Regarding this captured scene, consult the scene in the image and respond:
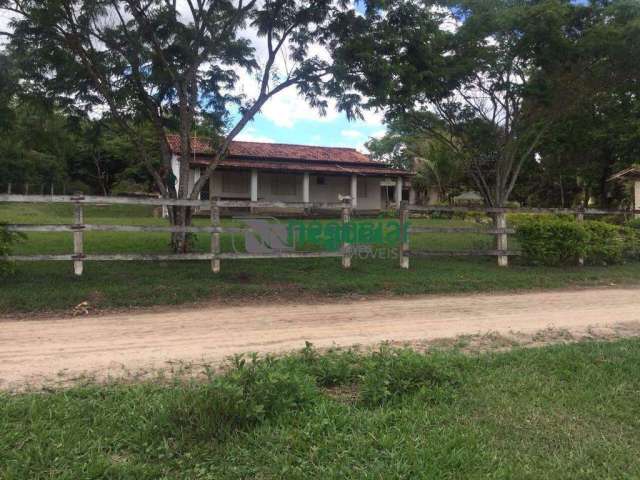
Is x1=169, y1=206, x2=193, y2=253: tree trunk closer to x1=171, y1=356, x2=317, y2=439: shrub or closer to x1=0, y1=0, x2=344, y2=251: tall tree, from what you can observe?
x1=0, y1=0, x2=344, y2=251: tall tree

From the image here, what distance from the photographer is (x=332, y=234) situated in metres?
11.9

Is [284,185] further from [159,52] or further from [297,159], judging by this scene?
[159,52]

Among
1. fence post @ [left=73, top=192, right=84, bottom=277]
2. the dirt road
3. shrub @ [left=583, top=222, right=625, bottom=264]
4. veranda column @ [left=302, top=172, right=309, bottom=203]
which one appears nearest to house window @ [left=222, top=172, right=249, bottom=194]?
veranda column @ [left=302, top=172, right=309, bottom=203]

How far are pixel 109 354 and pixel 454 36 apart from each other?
1114cm

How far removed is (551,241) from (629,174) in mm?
11356

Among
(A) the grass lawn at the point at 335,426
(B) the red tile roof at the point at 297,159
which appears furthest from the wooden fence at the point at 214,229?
(B) the red tile roof at the point at 297,159

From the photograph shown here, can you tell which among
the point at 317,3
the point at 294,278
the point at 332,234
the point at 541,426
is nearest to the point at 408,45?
the point at 317,3

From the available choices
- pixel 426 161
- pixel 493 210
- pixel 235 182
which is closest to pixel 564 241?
pixel 493 210

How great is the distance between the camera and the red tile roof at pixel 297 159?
29.2 m

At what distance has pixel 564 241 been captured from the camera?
508 inches

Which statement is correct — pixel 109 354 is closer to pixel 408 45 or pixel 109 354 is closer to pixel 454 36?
pixel 408 45

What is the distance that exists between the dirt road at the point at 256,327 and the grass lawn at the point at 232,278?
0.74m

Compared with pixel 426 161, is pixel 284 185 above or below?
below

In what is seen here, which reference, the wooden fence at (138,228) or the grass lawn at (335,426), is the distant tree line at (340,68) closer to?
the wooden fence at (138,228)
